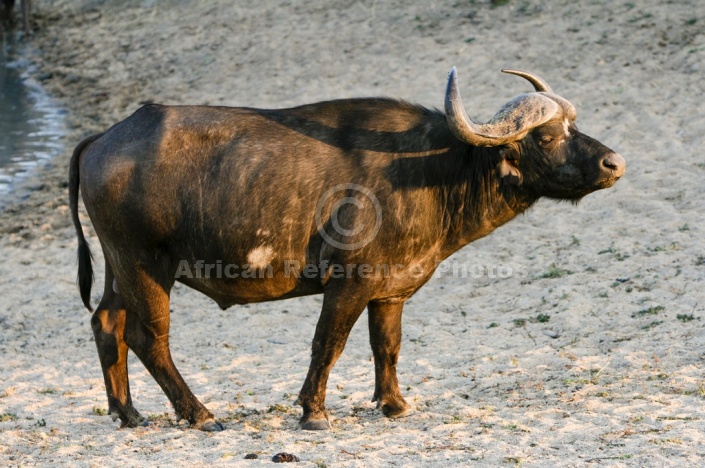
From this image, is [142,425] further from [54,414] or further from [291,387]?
[291,387]

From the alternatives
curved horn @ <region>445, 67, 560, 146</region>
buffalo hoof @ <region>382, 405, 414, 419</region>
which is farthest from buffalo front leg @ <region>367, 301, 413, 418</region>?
curved horn @ <region>445, 67, 560, 146</region>

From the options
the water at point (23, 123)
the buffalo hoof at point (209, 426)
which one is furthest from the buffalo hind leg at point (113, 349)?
the water at point (23, 123)

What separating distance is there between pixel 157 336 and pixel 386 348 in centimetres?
159

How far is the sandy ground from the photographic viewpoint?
21.4 ft

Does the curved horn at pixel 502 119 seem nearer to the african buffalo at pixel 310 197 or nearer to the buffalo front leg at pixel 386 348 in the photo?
the african buffalo at pixel 310 197

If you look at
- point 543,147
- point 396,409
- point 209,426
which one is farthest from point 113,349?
point 543,147

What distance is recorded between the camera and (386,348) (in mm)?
7336

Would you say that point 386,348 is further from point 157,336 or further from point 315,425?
point 157,336

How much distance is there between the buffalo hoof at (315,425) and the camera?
22.5ft

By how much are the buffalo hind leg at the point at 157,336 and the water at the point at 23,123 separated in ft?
23.5

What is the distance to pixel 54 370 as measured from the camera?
8.83m

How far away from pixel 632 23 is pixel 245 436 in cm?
1112

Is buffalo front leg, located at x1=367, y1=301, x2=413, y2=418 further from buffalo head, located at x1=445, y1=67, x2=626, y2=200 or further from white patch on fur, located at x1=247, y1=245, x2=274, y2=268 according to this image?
buffalo head, located at x1=445, y1=67, x2=626, y2=200

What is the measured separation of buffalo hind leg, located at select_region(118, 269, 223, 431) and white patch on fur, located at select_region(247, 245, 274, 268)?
2.02 ft
